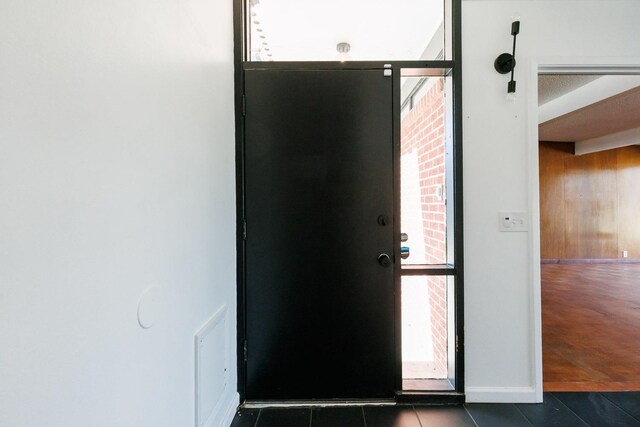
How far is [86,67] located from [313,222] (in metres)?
1.26

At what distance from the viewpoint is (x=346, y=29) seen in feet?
7.31

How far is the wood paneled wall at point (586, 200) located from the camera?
22.6 feet

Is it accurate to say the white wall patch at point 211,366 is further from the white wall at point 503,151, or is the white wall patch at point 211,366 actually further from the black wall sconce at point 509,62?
the black wall sconce at point 509,62

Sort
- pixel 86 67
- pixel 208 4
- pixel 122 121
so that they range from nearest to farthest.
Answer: pixel 86 67 → pixel 122 121 → pixel 208 4

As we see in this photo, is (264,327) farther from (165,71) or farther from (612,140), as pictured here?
(612,140)

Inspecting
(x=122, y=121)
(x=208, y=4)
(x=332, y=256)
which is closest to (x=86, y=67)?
(x=122, y=121)

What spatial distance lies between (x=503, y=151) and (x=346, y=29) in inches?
55.1

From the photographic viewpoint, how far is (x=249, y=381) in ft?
5.97

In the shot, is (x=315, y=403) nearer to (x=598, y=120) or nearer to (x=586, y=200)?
(x=598, y=120)

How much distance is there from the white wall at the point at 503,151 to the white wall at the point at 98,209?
153 centimetres

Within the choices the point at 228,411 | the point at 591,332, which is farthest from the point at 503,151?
the point at 591,332

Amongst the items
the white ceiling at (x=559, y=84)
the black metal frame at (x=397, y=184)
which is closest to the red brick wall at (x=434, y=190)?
the black metal frame at (x=397, y=184)

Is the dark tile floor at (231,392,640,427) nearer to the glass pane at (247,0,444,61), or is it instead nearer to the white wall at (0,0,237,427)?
the white wall at (0,0,237,427)

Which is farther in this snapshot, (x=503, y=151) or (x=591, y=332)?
(x=591, y=332)
